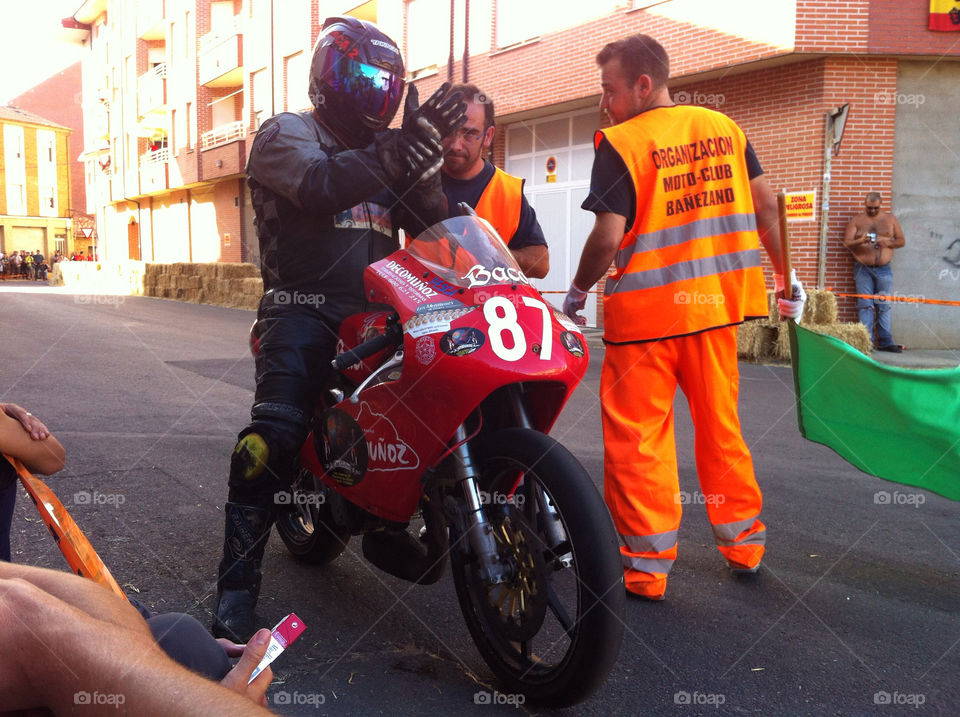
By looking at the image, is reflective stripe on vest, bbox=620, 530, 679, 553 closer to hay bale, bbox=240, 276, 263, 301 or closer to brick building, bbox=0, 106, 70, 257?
hay bale, bbox=240, 276, 263, 301

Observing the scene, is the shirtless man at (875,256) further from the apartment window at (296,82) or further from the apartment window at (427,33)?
the apartment window at (296,82)

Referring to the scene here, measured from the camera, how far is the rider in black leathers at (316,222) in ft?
8.22

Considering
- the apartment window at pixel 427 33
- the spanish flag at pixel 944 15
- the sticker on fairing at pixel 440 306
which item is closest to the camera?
the sticker on fairing at pixel 440 306

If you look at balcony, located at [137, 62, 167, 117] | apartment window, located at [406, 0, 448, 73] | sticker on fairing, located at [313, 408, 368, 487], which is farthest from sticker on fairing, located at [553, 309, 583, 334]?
balcony, located at [137, 62, 167, 117]

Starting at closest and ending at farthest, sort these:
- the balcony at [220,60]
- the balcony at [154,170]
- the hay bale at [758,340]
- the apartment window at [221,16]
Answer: the hay bale at [758,340], the balcony at [220,60], the apartment window at [221,16], the balcony at [154,170]

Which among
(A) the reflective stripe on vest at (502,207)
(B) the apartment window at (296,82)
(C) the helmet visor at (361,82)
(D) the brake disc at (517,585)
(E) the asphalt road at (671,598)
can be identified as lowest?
(E) the asphalt road at (671,598)

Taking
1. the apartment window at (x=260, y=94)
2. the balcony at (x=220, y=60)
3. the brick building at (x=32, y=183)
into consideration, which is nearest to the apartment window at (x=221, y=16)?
the balcony at (x=220, y=60)

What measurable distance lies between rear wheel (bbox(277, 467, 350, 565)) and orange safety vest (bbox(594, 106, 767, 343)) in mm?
1233

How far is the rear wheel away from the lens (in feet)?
9.91

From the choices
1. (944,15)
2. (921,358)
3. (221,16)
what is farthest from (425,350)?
(221,16)

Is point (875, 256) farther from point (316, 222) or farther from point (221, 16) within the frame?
point (221, 16)

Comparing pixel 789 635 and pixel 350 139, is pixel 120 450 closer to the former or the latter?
pixel 350 139

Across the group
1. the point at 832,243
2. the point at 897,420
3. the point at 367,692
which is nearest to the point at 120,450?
the point at 367,692

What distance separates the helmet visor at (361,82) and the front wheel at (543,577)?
46.7 inches
